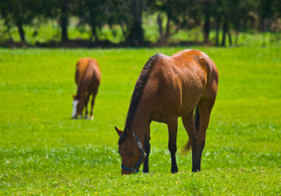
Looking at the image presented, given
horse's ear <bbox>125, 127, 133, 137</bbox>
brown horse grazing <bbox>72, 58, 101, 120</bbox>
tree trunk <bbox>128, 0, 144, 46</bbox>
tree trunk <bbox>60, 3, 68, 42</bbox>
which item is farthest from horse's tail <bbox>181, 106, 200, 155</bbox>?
tree trunk <bbox>60, 3, 68, 42</bbox>

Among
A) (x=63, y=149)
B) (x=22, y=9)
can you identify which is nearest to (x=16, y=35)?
(x=22, y=9)

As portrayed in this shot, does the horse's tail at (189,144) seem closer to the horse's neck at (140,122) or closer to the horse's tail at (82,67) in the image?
the horse's neck at (140,122)

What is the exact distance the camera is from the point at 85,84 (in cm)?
1941

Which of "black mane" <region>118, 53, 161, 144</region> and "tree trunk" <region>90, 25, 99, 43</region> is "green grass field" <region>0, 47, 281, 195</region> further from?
"tree trunk" <region>90, 25, 99, 43</region>

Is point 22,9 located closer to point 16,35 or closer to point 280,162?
point 16,35

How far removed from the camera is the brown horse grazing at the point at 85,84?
18797 mm

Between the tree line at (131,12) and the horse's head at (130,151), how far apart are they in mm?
43416

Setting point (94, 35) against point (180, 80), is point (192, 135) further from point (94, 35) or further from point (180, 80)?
point (94, 35)

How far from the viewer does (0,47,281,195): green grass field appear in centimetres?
705

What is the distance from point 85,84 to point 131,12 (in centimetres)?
3754

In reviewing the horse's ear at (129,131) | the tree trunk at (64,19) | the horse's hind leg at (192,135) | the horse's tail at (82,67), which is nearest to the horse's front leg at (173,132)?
the horse's ear at (129,131)

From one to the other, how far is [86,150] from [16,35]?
51.6m

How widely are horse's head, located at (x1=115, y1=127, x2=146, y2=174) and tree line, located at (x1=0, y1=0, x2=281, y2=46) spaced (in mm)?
43416

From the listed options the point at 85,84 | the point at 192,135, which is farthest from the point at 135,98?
the point at 85,84
